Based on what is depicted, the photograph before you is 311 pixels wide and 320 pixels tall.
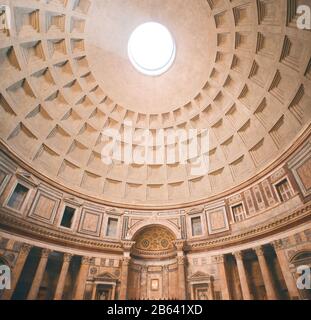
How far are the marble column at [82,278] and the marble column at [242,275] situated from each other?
35.1ft

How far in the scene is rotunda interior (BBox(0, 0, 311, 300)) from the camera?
44.2 feet

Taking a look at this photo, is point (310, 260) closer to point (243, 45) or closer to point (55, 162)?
point (243, 45)

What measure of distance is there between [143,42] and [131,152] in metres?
10.2

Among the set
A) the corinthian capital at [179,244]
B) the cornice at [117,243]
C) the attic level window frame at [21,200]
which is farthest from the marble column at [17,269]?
the corinthian capital at [179,244]

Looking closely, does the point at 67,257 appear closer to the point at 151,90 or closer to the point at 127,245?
the point at 127,245

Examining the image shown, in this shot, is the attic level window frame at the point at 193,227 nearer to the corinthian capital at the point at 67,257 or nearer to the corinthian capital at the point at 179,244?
the corinthian capital at the point at 179,244

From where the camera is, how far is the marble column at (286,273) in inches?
451

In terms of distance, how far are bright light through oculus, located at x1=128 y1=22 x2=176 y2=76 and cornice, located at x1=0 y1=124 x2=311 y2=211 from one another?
11716 mm

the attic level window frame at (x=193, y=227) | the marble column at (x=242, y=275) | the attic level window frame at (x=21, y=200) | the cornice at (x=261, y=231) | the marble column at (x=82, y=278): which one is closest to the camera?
the cornice at (x=261, y=231)

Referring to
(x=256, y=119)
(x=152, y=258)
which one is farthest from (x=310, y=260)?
(x=152, y=258)

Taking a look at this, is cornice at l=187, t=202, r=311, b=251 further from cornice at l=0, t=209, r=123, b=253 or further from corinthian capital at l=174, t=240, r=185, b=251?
cornice at l=0, t=209, r=123, b=253

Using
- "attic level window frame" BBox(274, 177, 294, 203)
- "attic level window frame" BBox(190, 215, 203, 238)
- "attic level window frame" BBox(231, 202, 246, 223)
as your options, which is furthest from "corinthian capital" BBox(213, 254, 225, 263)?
"attic level window frame" BBox(274, 177, 294, 203)

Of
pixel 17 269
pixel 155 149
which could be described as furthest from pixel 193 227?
pixel 17 269

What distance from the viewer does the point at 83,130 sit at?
1922 cm
